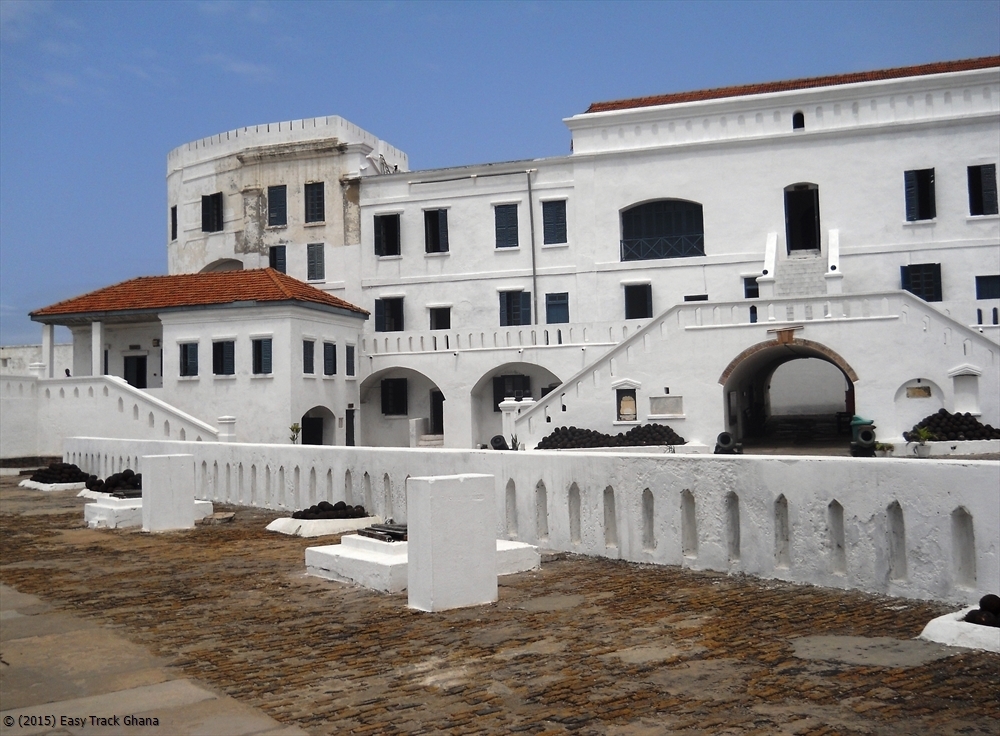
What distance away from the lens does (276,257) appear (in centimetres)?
3888

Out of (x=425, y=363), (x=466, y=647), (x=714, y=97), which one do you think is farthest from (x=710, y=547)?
(x=714, y=97)

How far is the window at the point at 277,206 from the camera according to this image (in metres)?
38.6

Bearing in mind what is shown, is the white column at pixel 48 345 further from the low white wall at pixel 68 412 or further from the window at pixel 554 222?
the window at pixel 554 222

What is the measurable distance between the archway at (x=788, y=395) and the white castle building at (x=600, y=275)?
0.47 feet

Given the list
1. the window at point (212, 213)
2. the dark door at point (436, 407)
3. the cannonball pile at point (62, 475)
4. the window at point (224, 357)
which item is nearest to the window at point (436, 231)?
the dark door at point (436, 407)

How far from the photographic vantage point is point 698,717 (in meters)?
4.88

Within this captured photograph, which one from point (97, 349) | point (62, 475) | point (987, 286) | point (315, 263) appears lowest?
point (62, 475)

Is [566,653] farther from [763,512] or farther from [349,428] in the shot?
[349,428]

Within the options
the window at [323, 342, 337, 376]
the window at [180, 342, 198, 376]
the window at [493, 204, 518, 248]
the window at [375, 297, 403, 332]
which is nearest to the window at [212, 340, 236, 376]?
the window at [180, 342, 198, 376]

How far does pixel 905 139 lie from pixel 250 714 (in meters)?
32.0

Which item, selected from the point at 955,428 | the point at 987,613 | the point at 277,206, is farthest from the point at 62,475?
the point at 955,428

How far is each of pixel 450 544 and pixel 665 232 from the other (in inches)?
1104

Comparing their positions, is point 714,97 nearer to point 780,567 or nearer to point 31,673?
point 780,567

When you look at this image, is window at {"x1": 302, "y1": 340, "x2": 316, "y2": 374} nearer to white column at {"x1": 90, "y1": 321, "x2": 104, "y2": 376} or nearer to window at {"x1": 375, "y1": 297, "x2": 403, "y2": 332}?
window at {"x1": 375, "y1": 297, "x2": 403, "y2": 332}
